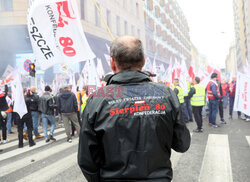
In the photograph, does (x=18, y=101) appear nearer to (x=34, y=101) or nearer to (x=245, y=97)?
(x=34, y=101)

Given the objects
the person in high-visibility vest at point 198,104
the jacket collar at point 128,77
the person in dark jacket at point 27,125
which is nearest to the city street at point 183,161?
the person in dark jacket at point 27,125

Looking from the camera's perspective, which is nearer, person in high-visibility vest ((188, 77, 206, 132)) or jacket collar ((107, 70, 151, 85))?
jacket collar ((107, 70, 151, 85))

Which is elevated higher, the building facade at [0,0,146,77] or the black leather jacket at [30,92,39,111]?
the building facade at [0,0,146,77]

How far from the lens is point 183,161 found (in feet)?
14.0

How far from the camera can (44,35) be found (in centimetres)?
486

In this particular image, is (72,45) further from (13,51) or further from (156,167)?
(13,51)

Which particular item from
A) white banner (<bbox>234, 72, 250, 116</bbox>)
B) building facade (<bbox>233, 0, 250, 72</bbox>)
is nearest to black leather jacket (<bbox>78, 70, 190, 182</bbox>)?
white banner (<bbox>234, 72, 250, 116</bbox>)

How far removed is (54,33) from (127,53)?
3.87 metres

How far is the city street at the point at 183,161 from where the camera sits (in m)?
3.66

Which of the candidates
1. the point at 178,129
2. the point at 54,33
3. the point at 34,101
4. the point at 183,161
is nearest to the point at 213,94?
the point at 183,161

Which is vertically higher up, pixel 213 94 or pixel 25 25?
pixel 25 25

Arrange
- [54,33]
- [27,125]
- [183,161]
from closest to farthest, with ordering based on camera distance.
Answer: [183,161] → [54,33] → [27,125]

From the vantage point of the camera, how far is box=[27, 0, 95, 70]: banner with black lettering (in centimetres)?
484

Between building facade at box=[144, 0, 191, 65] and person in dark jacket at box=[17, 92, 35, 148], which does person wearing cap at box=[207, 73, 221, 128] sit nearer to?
person in dark jacket at box=[17, 92, 35, 148]
